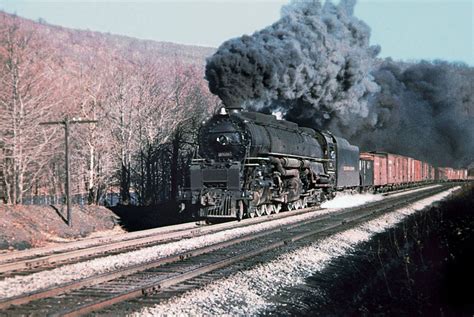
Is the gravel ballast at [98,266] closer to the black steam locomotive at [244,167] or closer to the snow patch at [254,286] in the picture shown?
the snow patch at [254,286]

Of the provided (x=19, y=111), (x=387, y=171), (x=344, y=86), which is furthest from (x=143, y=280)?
(x=387, y=171)

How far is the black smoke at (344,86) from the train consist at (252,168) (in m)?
1.95

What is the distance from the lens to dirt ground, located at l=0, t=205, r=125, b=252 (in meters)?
15.4

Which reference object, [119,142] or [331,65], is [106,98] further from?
[331,65]

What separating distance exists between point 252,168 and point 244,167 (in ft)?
1.25

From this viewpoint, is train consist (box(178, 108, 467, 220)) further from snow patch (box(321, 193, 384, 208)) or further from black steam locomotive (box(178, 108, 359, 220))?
snow patch (box(321, 193, 384, 208))

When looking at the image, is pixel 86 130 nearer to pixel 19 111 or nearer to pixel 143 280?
pixel 19 111

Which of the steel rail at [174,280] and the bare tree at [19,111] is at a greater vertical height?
the bare tree at [19,111]

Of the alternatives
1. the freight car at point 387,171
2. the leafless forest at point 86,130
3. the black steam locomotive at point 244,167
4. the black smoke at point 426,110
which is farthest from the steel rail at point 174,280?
the black smoke at point 426,110

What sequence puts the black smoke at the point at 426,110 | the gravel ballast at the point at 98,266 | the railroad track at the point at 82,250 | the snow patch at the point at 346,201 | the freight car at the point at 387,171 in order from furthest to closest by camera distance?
1. the black smoke at the point at 426,110
2. the freight car at the point at 387,171
3. the snow patch at the point at 346,201
4. the railroad track at the point at 82,250
5. the gravel ballast at the point at 98,266

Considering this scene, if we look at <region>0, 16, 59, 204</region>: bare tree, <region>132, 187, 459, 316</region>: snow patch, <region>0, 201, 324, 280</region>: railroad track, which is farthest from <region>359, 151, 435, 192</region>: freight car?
<region>132, 187, 459, 316</region>: snow patch

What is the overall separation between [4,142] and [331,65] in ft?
57.7

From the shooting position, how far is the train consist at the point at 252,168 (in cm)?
1773

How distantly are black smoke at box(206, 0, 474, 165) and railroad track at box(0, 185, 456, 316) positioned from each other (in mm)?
9215
